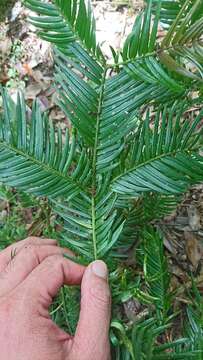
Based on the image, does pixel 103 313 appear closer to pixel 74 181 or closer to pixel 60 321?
pixel 74 181

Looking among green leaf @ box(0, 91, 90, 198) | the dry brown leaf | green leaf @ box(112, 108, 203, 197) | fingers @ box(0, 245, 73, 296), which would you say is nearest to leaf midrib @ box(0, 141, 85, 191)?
green leaf @ box(0, 91, 90, 198)

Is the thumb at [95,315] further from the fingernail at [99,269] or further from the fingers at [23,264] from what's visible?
the fingers at [23,264]

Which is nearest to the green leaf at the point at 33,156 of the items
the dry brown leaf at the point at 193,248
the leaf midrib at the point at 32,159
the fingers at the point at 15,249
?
the leaf midrib at the point at 32,159

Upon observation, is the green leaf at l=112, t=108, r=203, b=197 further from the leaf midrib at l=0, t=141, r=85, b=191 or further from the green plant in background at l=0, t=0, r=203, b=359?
the leaf midrib at l=0, t=141, r=85, b=191

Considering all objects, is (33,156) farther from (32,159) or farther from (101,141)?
(101,141)

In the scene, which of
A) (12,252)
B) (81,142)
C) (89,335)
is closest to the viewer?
(89,335)

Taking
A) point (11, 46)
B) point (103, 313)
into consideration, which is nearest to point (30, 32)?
point (11, 46)
